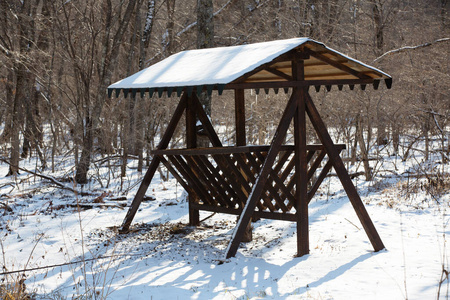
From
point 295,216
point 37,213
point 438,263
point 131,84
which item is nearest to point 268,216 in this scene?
point 295,216

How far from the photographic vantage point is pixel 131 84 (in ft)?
22.4

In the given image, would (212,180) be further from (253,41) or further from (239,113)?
(253,41)

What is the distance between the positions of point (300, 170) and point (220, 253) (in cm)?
152

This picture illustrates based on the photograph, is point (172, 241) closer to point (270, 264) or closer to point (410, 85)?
point (270, 264)

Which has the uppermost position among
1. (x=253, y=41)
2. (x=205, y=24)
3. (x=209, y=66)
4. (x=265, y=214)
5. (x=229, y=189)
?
(x=253, y=41)

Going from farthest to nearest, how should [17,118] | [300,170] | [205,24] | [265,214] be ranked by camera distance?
1. [17,118]
2. [205,24]
3. [265,214]
4. [300,170]

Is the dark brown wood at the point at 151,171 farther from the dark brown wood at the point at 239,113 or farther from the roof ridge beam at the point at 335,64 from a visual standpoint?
the roof ridge beam at the point at 335,64

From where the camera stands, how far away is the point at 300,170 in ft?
19.9

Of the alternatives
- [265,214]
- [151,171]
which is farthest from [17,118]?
[265,214]

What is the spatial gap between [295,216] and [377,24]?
10.2 meters

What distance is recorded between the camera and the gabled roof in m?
5.64

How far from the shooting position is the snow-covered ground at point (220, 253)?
480 centimetres

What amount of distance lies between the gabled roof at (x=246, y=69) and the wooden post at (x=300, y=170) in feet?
0.42

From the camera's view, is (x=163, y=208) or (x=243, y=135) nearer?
(x=243, y=135)
